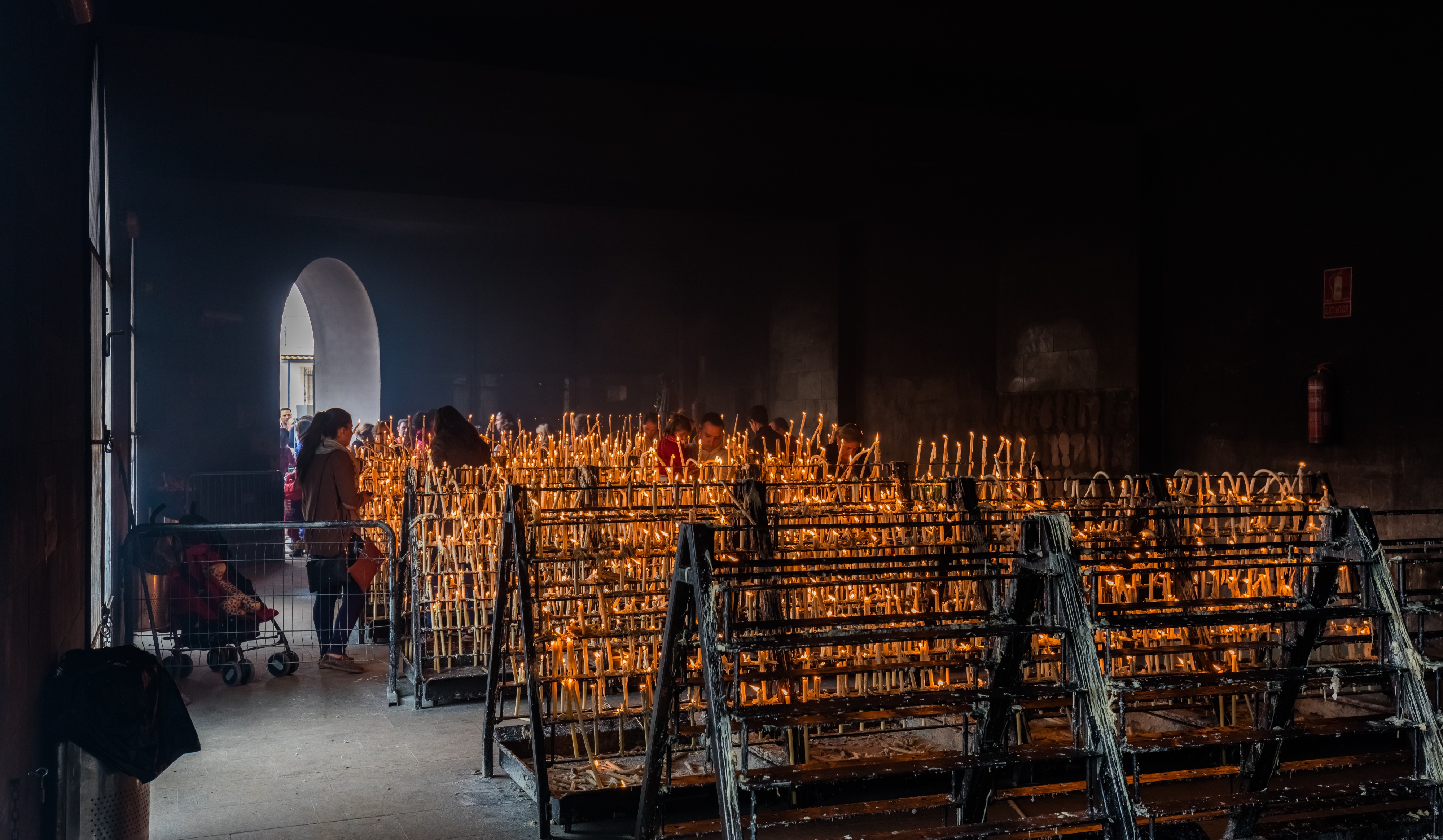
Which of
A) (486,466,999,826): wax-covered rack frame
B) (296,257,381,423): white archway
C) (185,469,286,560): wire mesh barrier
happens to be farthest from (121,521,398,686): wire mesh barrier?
(296,257,381,423): white archway

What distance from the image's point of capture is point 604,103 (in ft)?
32.7

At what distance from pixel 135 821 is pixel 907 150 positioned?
9928mm

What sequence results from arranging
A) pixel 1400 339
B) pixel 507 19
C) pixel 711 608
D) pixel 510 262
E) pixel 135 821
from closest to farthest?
pixel 711 608
pixel 135 821
pixel 1400 339
pixel 507 19
pixel 510 262

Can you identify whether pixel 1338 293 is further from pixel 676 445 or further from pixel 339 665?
pixel 339 665

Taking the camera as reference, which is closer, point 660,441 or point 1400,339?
point 1400,339

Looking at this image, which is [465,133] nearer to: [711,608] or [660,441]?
[660,441]

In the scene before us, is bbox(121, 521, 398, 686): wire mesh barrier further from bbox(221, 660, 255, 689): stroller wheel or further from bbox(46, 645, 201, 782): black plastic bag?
bbox(46, 645, 201, 782): black plastic bag

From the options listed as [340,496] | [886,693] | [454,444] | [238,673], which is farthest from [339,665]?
[886,693]

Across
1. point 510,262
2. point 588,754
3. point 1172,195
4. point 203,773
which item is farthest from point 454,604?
point 510,262

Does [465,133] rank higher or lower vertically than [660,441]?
higher

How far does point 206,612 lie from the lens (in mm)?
7199

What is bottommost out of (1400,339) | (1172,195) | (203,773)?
(203,773)

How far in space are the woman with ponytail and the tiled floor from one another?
95cm

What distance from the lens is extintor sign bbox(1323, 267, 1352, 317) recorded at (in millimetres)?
8070
